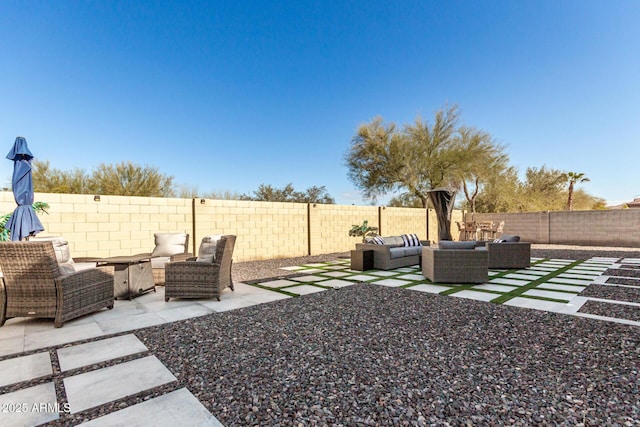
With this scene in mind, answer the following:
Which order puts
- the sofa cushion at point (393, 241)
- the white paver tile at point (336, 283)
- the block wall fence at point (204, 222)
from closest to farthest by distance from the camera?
the white paver tile at point (336, 283), the block wall fence at point (204, 222), the sofa cushion at point (393, 241)

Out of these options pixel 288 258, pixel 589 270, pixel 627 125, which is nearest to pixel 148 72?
pixel 288 258

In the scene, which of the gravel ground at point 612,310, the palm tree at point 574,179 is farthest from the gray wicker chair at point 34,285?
the palm tree at point 574,179

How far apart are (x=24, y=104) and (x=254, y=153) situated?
8515mm

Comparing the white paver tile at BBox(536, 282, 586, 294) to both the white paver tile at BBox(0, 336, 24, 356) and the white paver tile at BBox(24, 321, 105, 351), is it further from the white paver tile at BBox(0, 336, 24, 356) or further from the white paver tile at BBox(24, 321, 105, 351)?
the white paver tile at BBox(0, 336, 24, 356)

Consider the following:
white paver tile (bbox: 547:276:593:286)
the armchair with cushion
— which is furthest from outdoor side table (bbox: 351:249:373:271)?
white paver tile (bbox: 547:276:593:286)

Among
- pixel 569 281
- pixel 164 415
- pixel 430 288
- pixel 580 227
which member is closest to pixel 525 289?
pixel 569 281

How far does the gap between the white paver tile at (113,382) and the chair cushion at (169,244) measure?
3.70 meters

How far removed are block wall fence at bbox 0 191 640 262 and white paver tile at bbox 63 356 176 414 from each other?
4893 millimetres

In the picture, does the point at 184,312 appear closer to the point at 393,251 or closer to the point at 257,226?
the point at 393,251

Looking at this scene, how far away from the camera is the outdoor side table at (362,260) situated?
646 centimetres

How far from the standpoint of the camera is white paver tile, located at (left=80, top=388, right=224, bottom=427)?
1469 mm

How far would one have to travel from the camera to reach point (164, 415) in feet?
5.04

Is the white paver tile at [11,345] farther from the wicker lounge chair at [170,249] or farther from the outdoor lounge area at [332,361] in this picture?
the wicker lounge chair at [170,249]

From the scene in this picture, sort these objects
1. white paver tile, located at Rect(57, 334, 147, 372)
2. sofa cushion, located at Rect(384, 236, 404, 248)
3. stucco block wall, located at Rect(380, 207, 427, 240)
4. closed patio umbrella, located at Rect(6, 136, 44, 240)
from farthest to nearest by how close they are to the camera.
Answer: stucco block wall, located at Rect(380, 207, 427, 240) < sofa cushion, located at Rect(384, 236, 404, 248) < closed patio umbrella, located at Rect(6, 136, 44, 240) < white paver tile, located at Rect(57, 334, 147, 372)
